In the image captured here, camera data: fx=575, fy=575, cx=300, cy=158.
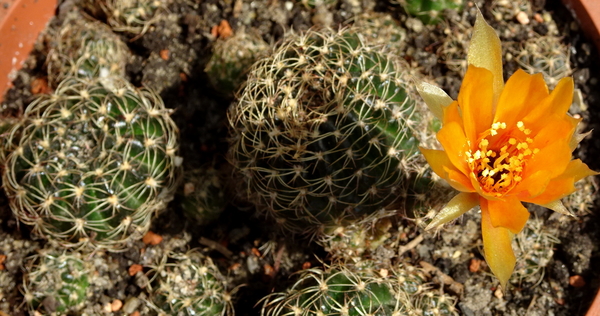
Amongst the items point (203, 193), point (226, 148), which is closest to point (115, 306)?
point (203, 193)

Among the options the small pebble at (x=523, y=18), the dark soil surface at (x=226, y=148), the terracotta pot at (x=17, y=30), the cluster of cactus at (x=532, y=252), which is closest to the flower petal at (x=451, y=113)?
the dark soil surface at (x=226, y=148)

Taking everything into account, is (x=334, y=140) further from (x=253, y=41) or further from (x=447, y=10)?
(x=447, y=10)

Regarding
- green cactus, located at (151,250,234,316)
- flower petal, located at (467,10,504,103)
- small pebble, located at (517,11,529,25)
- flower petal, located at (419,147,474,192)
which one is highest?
flower petal, located at (467,10,504,103)

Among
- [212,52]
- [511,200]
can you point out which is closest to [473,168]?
[511,200]

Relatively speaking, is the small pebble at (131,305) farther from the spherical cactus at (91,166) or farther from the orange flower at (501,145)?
the orange flower at (501,145)

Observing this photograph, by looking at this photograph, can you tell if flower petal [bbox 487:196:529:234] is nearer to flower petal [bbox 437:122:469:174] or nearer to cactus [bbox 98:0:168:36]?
flower petal [bbox 437:122:469:174]

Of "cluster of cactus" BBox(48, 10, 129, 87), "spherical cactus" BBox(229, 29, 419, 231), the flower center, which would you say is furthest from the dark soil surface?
the flower center
